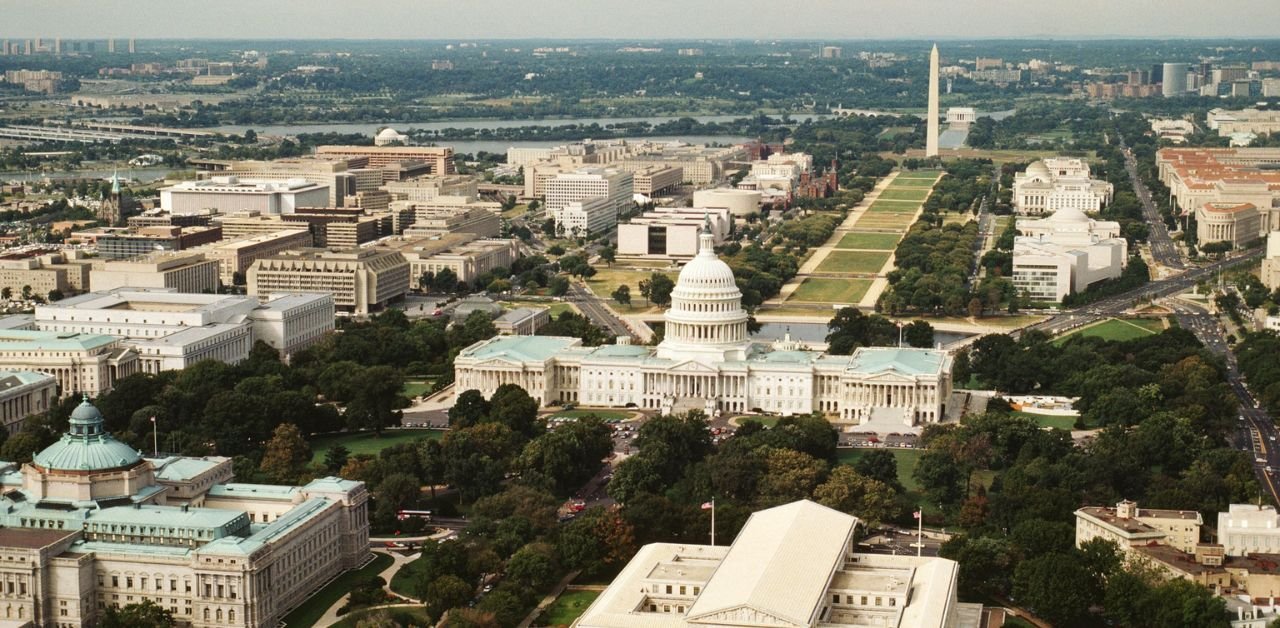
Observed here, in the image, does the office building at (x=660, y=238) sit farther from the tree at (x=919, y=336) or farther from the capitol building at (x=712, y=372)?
the capitol building at (x=712, y=372)

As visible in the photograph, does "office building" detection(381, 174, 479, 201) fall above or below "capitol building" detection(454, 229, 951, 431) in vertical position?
above

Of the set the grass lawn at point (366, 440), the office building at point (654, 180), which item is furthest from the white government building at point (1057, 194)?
the grass lawn at point (366, 440)

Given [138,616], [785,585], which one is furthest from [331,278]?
[785,585]

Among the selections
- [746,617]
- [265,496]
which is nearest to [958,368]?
[265,496]

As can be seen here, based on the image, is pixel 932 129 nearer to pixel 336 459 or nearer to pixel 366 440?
pixel 366 440

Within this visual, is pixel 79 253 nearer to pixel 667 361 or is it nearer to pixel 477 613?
pixel 667 361

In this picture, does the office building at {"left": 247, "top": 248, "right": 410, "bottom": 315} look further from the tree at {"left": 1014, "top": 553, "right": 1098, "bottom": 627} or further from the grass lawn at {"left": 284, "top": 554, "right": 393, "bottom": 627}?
the tree at {"left": 1014, "top": 553, "right": 1098, "bottom": 627}

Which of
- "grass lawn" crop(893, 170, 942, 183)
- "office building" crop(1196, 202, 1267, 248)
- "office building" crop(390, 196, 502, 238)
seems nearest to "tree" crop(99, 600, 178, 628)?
"office building" crop(390, 196, 502, 238)
